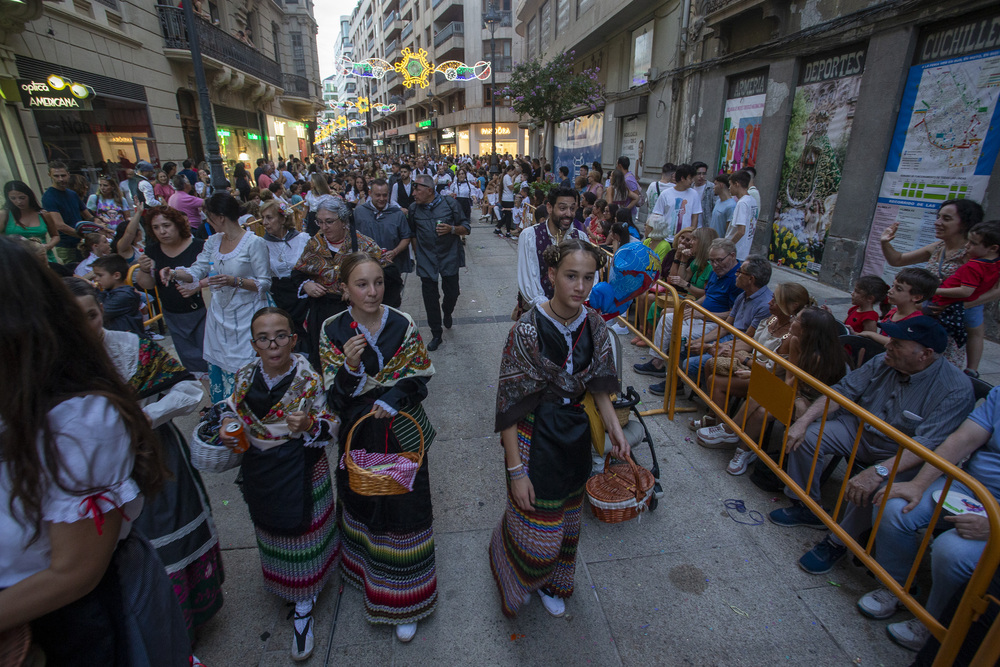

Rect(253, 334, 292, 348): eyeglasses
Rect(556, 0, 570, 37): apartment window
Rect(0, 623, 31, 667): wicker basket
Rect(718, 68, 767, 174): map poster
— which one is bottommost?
Rect(0, 623, 31, 667): wicker basket

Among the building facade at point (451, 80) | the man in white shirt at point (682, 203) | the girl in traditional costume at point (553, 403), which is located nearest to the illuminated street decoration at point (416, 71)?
the building facade at point (451, 80)

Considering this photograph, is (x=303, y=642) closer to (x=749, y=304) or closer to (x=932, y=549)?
(x=932, y=549)

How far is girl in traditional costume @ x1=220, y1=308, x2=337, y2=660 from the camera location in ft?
7.51

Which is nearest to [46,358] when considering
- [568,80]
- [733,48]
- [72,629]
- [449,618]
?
[72,629]

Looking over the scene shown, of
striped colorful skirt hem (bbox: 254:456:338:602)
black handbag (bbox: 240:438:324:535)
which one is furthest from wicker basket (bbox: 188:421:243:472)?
striped colorful skirt hem (bbox: 254:456:338:602)

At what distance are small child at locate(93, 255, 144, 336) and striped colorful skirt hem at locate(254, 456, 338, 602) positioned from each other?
2414 mm

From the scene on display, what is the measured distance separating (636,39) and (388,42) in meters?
57.0

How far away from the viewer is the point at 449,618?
8.54 feet

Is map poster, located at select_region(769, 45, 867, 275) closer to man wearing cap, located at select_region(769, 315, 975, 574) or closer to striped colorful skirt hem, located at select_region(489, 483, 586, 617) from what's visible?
man wearing cap, located at select_region(769, 315, 975, 574)

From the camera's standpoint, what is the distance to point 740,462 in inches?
147

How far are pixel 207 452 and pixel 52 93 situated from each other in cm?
1265

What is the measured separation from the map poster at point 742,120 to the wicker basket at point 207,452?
1071 cm

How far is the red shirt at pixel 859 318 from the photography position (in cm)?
407

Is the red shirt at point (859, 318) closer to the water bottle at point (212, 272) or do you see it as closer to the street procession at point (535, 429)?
the street procession at point (535, 429)
